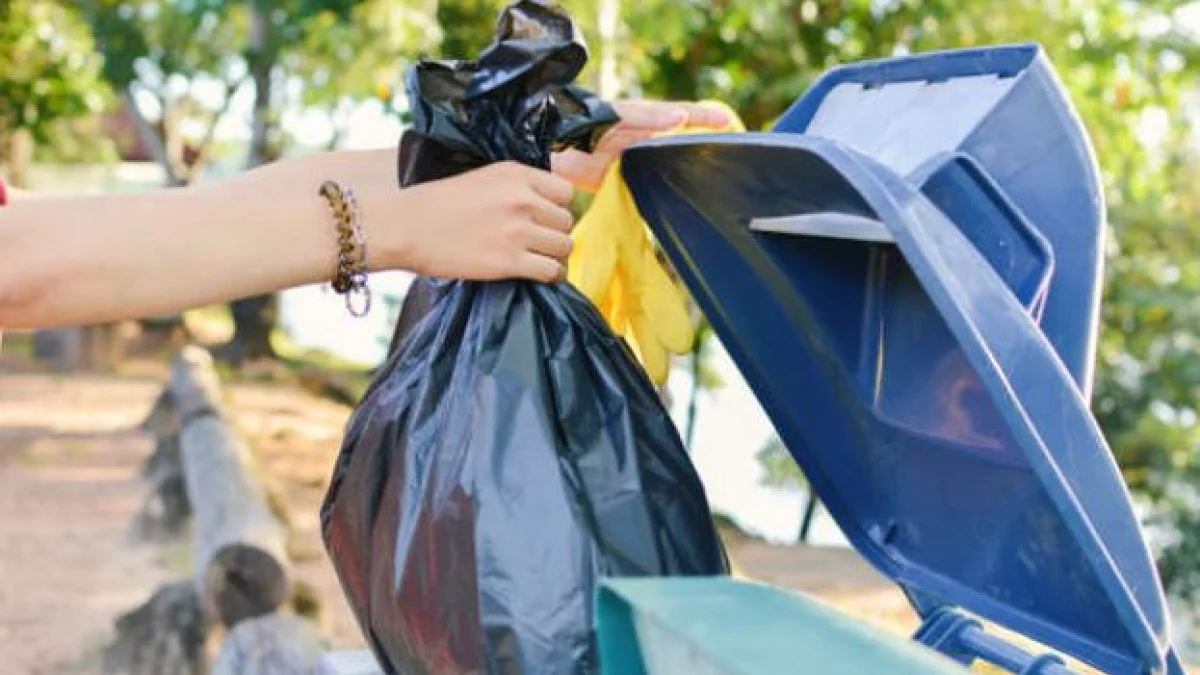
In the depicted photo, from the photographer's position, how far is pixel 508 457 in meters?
1.45

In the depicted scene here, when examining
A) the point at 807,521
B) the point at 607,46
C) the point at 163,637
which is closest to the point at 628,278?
the point at 163,637

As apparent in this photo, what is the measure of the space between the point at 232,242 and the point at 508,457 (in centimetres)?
33

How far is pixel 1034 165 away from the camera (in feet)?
5.15

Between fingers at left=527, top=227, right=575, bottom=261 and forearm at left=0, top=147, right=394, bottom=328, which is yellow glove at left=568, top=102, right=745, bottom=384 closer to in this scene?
fingers at left=527, top=227, right=575, bottom=261

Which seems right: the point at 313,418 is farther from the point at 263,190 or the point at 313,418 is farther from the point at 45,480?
the point at 263,190

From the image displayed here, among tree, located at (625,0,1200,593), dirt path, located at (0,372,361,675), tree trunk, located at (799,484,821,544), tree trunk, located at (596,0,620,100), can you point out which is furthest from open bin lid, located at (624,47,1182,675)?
tree trunk, located at (799,484,821,544)

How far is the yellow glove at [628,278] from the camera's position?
176 cm

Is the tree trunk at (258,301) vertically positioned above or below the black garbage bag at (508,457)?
below

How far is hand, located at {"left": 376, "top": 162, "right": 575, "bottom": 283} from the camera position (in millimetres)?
1503

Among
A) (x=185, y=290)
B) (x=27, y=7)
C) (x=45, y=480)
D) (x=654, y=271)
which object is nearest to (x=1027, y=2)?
→ (x=45, y=480)

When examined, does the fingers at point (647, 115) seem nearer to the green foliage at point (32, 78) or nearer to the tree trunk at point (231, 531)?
the tree trunk at point (231, 531)

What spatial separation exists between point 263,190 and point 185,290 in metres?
0.40

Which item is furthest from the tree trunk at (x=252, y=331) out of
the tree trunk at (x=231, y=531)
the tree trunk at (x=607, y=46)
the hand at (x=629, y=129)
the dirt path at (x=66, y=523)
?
the hand at (x=629, y=129)

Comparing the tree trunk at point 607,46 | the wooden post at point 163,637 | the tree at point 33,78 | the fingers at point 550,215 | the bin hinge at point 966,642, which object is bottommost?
the tree at point 33,78
